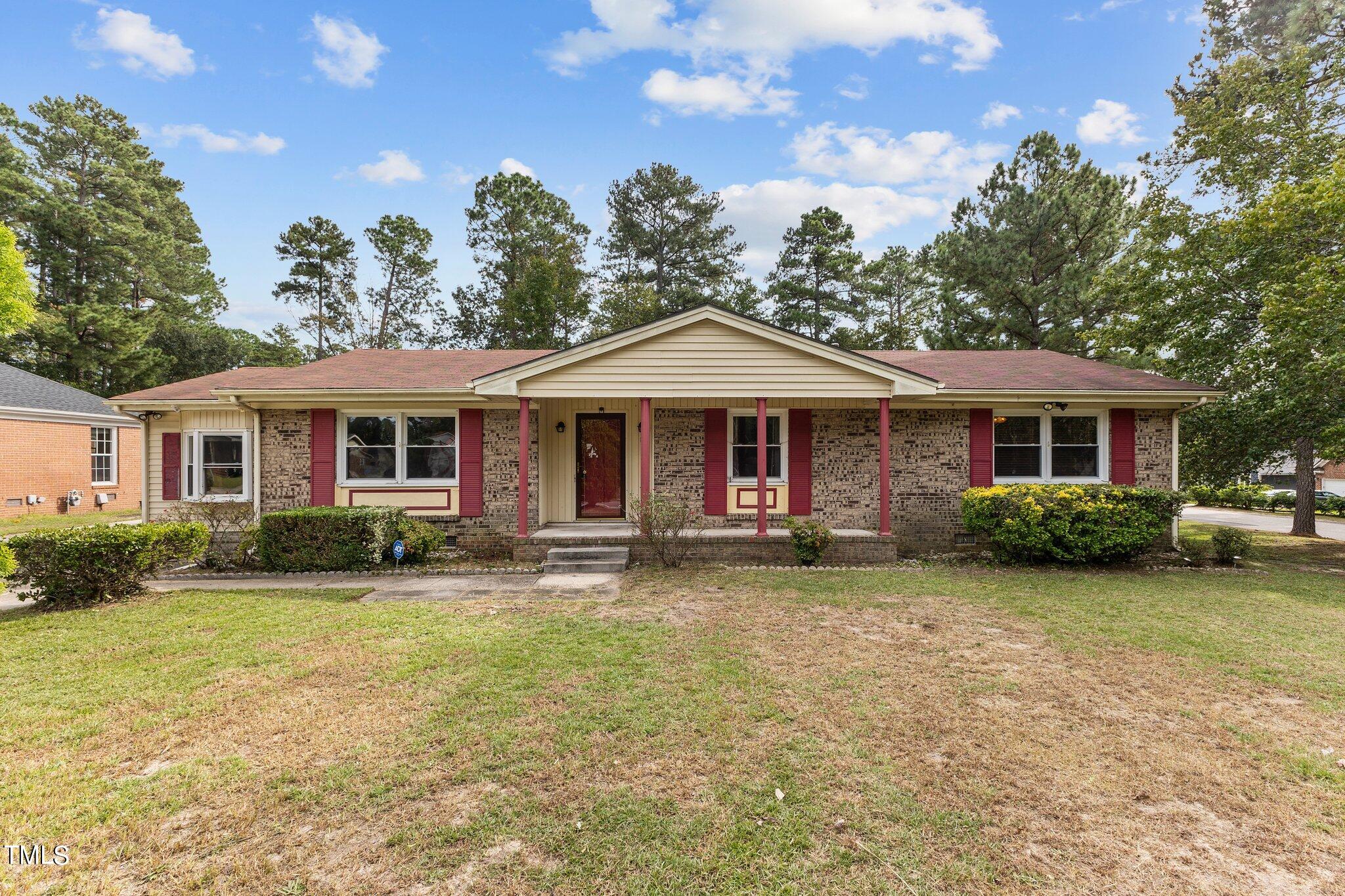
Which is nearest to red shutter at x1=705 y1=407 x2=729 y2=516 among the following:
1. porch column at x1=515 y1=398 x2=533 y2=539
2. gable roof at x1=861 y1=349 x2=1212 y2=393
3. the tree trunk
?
porch column at x1=515 y1=398 x2=533 y2=539

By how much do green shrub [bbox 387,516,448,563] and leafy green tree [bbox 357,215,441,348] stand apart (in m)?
25.8

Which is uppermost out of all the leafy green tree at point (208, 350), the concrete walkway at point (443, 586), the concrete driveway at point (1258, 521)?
the leafy green tree at point (208, 350)

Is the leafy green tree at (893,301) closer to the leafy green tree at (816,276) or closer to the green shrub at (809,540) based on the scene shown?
the leafy green tree at (816,276)

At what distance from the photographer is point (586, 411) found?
11625mm

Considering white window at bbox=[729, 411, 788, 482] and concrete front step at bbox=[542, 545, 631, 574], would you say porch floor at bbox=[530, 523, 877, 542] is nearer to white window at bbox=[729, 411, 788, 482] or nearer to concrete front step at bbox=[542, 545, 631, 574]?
concrete front step at bbox=[542, 545, 631, 574]

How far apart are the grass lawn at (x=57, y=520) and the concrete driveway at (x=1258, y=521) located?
1182 inches

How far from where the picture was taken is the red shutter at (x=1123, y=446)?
10.9 meters

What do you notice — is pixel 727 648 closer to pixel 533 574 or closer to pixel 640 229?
pixel 533 574

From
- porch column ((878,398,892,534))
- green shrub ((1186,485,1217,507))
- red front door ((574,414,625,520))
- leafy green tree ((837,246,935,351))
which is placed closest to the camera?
porch column ((878,398,892,534))

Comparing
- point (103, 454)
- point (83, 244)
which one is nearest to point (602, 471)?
point (103, 454)

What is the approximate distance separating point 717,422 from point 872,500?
346 cm

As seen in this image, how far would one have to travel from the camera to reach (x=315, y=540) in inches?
346

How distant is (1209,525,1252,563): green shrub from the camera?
377 inches

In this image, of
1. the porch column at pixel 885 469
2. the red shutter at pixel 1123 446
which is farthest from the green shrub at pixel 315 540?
the red shutter at pixel 1123 446
